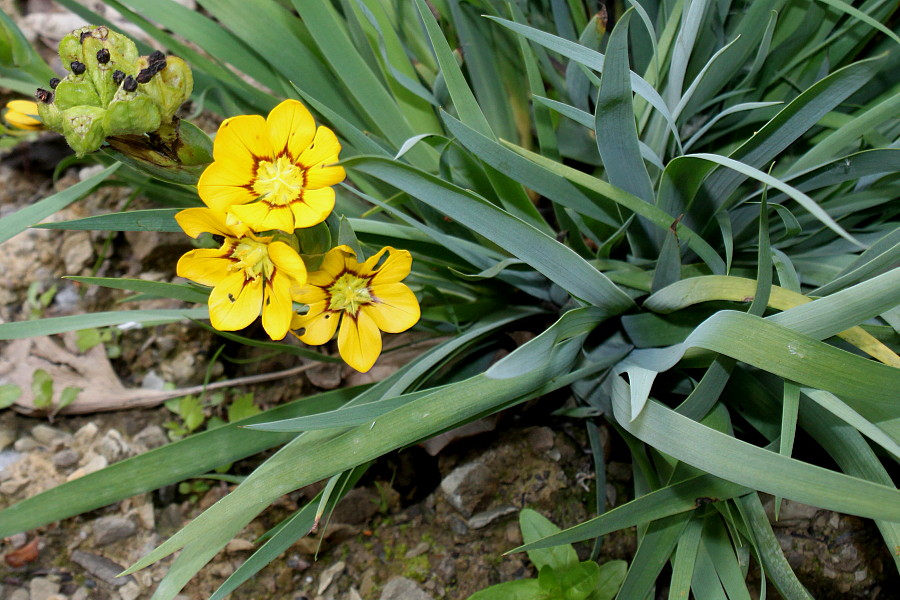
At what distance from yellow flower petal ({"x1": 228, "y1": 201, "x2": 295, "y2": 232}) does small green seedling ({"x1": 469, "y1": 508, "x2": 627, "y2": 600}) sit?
550 mm

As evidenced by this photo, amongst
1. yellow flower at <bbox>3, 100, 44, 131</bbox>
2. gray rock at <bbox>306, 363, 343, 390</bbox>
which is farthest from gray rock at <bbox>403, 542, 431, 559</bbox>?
yellow flower at <bbox>3, 100, 44, 131</bbox>

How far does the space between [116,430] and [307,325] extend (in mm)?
662

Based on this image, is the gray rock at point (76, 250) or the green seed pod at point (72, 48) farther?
the gray rock at point (76, 250)

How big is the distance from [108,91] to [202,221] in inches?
5.9

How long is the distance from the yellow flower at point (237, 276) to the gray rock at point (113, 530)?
0.60m

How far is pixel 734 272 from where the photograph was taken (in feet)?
3.41

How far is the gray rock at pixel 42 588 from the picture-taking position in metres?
1.04

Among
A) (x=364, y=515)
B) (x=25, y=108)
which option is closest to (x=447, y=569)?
(x=364, y=515)

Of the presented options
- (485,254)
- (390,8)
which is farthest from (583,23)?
(485,254)

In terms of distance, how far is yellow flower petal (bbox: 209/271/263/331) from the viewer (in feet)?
2.39

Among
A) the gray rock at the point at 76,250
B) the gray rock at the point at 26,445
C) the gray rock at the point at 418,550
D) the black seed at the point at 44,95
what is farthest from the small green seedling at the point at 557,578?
the gray rock at the point at 76,250

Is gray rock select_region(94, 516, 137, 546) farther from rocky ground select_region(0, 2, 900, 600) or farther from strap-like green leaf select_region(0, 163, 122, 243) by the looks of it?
strap-like green leaf select_region(0, 163, 122, 243)

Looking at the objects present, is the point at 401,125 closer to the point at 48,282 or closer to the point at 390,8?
the point at 390,8

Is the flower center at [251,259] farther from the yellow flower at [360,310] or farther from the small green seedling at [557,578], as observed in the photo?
the small green seedling at [557,578]
